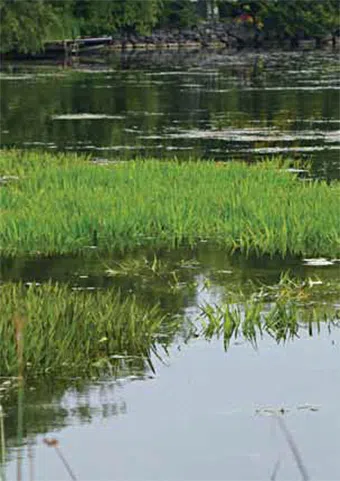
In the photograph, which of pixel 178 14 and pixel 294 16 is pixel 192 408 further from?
pixel 294 16

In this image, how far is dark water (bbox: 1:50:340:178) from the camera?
28734 mm

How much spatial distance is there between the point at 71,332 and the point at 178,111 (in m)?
28.9

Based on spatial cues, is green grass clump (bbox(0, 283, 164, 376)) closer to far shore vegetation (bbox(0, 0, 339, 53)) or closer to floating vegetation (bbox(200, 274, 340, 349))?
floating vegetation (bbox(200, 274, 340, 349))

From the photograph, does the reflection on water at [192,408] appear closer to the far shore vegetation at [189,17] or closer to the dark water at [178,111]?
the dark water at [178,111]

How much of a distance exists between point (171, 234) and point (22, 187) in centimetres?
402

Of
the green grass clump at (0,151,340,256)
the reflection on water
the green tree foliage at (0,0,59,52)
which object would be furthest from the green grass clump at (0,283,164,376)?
the green tree foliage at (0,0,59,52)

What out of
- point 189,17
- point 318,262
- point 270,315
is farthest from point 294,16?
point 270,315

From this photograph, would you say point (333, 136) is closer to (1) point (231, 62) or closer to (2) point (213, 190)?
(2) point (213, 190)

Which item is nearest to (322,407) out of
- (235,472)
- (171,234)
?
(235,472)

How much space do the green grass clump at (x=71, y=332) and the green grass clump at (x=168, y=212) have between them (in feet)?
10.8

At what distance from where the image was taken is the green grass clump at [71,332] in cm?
1015

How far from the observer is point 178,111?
39219mm

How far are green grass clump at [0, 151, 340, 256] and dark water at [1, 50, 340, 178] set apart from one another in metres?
4.24

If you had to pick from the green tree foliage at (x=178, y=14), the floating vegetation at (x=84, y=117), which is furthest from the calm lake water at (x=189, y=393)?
the green tree foliage at (x=178, y=14)
